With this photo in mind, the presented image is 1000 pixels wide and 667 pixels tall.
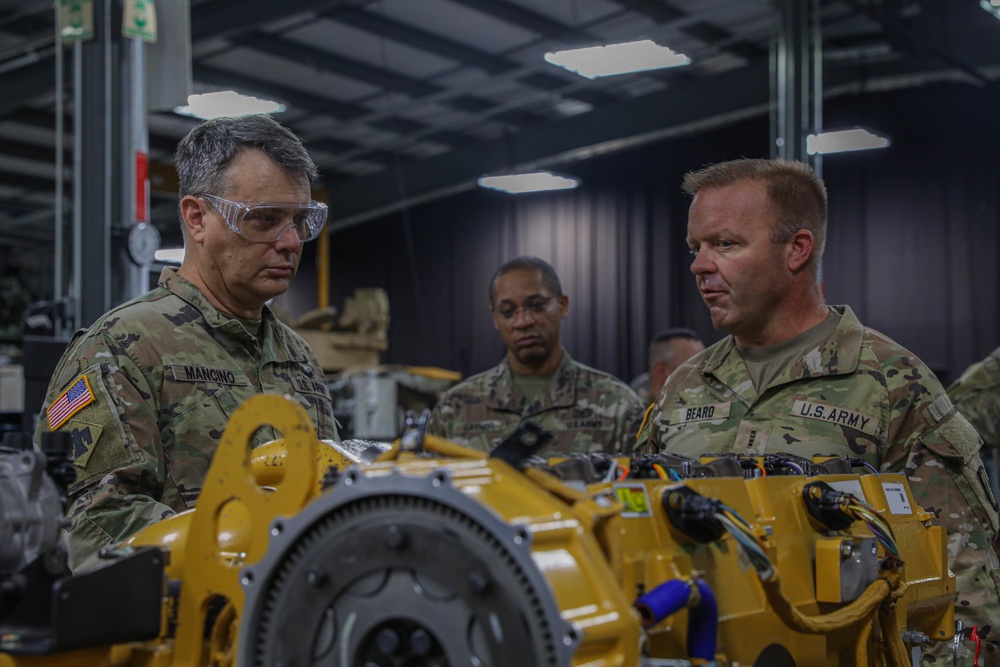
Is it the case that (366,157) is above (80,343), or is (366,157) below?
above

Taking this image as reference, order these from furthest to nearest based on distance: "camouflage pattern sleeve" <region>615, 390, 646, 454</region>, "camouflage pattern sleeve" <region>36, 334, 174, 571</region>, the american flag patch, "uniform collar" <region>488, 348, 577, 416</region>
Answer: "uniform collar" <region>488, 348, 577, 416</region>, "camouflage pattern sleeve" <region>615, 390, 646, 454</region>, the american flag patch, "camouflage pattern sleeve" <region>36, 334, 174, 571</region>

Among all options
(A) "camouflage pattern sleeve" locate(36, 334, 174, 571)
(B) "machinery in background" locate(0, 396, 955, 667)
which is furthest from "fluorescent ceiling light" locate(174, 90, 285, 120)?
A: (B) "machinery in background" locate(0, 396, 955, 667)

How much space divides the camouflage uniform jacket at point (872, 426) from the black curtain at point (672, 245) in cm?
949

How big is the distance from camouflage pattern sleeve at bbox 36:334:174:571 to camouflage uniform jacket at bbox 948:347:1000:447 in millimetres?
4020

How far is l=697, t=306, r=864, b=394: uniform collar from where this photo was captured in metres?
2.21

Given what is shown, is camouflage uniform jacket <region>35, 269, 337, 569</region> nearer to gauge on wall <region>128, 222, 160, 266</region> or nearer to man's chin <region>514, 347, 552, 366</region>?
man's chin <region>514, 347, 552, 366</region>

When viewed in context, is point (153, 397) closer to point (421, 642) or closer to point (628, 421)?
point (421, 642)

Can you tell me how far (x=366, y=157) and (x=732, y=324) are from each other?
12374mm

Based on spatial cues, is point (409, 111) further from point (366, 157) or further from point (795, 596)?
point (795, 596)

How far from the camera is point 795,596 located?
146 centimetres

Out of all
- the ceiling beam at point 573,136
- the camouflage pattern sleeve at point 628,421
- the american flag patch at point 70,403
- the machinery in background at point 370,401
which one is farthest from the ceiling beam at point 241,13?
the american flag patch at point 70,403

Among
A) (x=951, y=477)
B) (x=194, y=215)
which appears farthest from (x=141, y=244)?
(x=951, y=477)

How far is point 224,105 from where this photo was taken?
10922mm

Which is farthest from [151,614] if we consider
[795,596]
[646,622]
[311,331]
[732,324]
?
[311,331]
